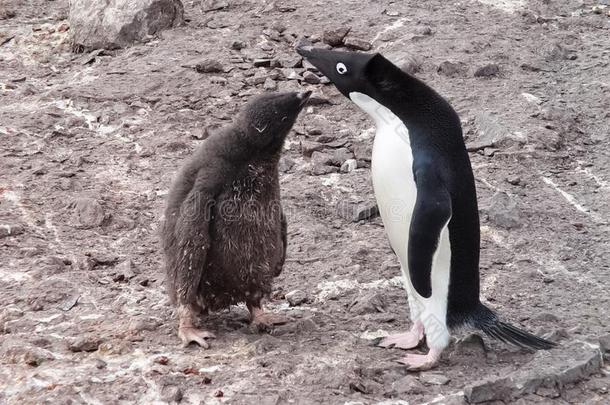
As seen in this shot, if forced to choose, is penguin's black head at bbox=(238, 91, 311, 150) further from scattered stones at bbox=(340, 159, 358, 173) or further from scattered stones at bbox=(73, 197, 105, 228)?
scattered stones at bbox=(340, 159, 358, 173)

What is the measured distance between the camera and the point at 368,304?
4559mm

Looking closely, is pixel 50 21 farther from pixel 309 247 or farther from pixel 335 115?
pixel 309 247

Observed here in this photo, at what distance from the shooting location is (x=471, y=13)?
812 cm

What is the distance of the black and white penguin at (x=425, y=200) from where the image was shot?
12.7ft

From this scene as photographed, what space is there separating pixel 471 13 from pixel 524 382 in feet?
16.2

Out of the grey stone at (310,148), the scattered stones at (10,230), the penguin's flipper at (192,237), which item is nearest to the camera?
the penguin's flipper at (192,237)

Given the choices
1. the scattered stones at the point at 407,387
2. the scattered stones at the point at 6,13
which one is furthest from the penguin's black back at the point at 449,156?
the scattered stones at the point at 6,13

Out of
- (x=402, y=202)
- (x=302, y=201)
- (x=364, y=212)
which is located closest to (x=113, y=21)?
(x=302, y=201)

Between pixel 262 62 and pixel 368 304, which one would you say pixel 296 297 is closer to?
pixel 368 304

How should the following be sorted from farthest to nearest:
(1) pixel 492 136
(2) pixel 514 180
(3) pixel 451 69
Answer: (3) pixel 451 69
(1) pixel 492 136
(2) pixel 514 180

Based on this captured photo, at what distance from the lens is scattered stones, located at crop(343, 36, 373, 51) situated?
7.38 meters

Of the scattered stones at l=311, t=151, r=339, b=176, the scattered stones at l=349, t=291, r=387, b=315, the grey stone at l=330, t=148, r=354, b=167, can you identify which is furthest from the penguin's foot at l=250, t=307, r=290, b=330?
the grey stone at l=330, t=148, r=354, b=167

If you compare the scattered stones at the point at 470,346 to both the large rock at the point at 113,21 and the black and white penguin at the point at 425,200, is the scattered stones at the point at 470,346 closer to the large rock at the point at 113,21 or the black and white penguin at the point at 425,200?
the black and white penguin at the point at 425,200

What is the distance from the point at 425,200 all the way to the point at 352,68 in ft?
2.24
